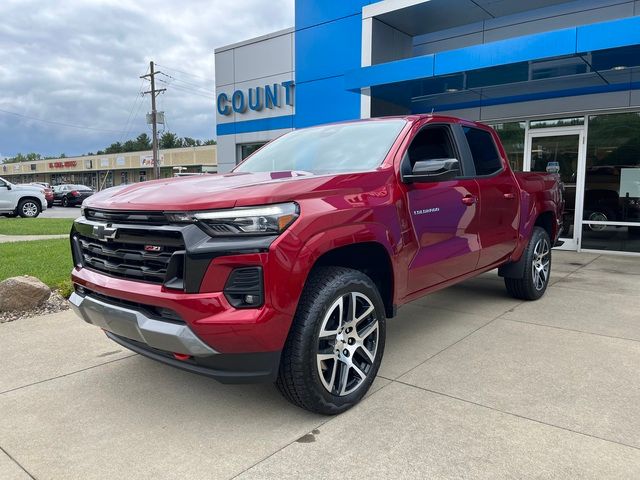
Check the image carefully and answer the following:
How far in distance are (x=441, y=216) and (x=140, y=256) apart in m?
2.26

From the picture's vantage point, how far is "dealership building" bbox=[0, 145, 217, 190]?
50.8m

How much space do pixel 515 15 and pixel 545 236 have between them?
6625mm

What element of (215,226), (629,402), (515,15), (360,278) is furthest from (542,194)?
(515,15)

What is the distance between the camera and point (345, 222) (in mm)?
3012

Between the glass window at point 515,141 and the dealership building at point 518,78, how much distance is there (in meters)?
0.02

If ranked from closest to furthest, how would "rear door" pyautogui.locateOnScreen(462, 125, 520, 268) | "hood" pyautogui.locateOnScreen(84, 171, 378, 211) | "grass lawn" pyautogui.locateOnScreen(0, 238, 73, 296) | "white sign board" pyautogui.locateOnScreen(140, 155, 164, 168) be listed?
"hood" pyautogui.locateOnScreen(84, 171, 378, 211) → "rear door" pyautogui.locateOnScreen(462, 125, 520, 268) → "grass lawn" pyautogui.locateOnScreen(0, 238, 73, 296) → "white sign board" pyautogui.locateOnScreen(140, 155, 164, 168)

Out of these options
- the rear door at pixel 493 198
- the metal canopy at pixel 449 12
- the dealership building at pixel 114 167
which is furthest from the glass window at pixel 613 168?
the dealership building at pixel 114 167

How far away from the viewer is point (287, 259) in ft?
8.64

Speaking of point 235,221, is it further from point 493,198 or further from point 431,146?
point 493,198

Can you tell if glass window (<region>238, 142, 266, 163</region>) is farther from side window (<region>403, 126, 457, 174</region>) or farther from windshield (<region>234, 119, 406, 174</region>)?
side window (<region>403, 126, 457, 174</region>)

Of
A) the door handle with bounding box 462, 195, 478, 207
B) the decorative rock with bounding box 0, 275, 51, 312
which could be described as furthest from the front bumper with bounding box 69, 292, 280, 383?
Answer: the decorative rock with bounding box 0, 275, 51, 312

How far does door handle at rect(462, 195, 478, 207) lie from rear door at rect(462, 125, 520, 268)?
0.15m

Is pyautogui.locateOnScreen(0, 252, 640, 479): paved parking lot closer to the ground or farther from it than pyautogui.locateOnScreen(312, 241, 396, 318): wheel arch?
closer to the ground

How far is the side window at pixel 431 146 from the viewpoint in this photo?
399 cm
